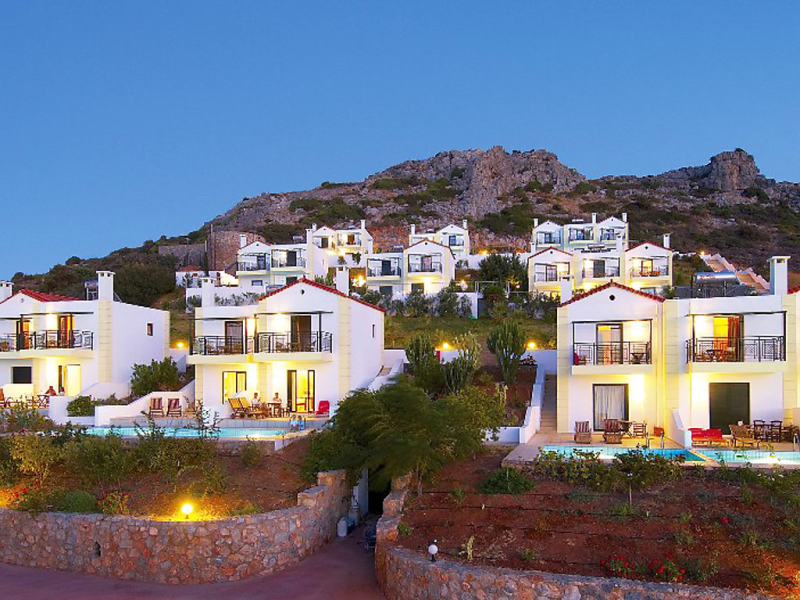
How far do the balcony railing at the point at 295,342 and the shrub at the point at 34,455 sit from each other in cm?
862

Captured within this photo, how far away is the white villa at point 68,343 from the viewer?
28.9 m

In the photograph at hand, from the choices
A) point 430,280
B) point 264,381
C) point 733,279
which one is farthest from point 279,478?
point 430,280

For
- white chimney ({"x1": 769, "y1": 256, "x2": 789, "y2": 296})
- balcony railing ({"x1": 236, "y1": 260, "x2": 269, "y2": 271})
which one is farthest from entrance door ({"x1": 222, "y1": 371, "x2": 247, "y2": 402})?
balcony railing ({"x1": 236, "y1": 260, "x2": 269, "y2": 271})

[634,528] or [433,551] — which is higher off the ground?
[634,528]

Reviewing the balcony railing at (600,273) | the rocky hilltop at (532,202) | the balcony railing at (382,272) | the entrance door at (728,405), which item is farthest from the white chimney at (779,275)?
the rocky hilltop at (532,202)

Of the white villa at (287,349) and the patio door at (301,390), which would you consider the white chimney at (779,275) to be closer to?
the white villa at (287,349)

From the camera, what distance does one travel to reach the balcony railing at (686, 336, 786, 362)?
2109 cm

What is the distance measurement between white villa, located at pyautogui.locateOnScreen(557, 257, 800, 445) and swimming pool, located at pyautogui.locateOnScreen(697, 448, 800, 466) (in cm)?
240

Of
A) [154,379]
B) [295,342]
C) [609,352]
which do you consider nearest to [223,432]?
[295,342]

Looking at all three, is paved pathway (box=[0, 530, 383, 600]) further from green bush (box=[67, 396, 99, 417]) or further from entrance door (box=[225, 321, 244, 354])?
entrance door (box=[225, 321, 244, 354])

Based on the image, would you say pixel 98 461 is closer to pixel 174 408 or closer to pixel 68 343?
pixel 174 408

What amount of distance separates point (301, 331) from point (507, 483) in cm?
1256

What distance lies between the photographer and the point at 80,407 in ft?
83.3

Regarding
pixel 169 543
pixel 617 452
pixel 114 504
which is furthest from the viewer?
pixel 617 452
